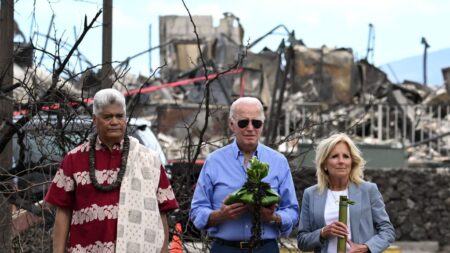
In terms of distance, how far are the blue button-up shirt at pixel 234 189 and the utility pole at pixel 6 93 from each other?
108 inches

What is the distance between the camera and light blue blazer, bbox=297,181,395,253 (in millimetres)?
6422

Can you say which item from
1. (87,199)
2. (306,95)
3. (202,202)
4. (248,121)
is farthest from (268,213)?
(306,95)

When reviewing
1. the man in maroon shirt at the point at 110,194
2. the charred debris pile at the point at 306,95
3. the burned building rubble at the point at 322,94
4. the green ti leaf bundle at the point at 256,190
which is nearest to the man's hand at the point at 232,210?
the green ti leaf bundle at the point at 256,190

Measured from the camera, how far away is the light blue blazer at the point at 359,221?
6.42m

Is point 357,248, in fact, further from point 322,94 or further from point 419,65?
point 419,65

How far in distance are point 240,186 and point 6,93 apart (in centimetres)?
314

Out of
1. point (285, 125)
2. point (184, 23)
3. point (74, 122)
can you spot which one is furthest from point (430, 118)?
point (184, 23)

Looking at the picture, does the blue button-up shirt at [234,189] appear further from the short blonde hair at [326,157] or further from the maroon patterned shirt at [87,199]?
the maroon patterned shirt at [87,199]

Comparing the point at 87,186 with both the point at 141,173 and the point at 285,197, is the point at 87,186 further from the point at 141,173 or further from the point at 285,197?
the point at 285,197

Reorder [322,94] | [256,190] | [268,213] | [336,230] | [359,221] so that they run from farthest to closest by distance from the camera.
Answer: [322,94], [359,221], [336,230], [268,213], [256,190]

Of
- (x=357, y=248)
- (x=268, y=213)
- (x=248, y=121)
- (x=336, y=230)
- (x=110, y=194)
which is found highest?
(x=248, y=121)

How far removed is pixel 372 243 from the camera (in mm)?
6391

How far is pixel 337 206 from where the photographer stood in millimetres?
6492

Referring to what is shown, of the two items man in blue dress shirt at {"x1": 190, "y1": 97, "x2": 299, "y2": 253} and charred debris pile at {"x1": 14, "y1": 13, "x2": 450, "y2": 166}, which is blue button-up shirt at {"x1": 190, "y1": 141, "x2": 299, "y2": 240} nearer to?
man in blue dress shirt at {"x1": 190, "y1": 97, "x2": 299, "y2": 253}
